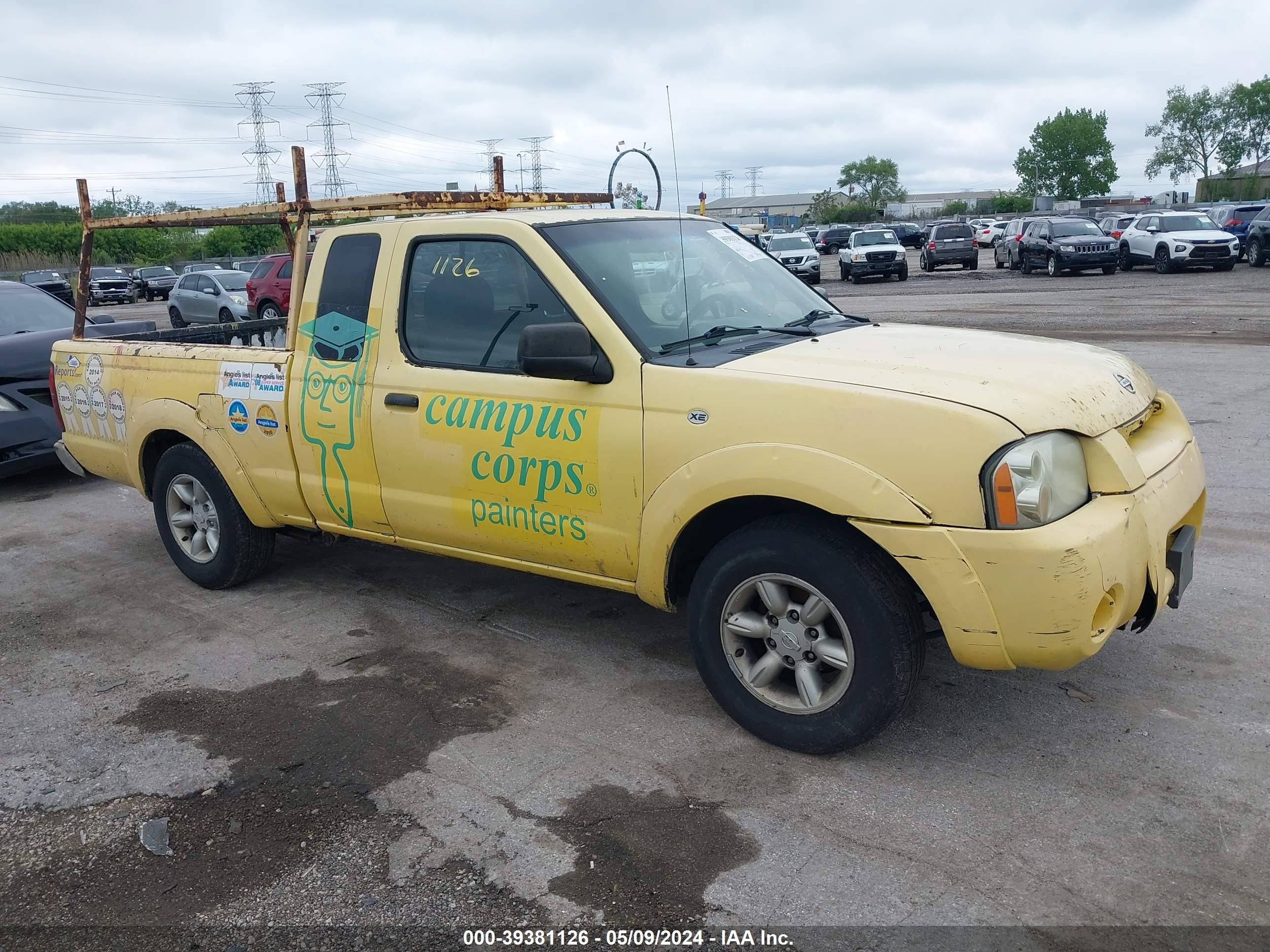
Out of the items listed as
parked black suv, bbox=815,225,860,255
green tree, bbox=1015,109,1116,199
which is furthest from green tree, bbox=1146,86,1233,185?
parked black suv, bbox=815,225,860,255

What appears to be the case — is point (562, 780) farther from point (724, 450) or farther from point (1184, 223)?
point (1184, 223)

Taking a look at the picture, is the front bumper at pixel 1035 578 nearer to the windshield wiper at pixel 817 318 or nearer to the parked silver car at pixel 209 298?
the windshield wiper at pixel 817 318

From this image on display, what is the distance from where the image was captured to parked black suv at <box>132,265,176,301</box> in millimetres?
45531

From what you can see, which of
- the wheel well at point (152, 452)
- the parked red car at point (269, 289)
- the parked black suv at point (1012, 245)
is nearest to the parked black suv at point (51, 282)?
the parked red car at point (269, 289)

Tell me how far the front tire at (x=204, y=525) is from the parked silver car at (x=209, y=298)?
1844cm

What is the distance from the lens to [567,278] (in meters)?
4.06

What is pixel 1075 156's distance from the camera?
124375mm

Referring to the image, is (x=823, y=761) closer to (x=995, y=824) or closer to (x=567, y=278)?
(x=995, y=824)

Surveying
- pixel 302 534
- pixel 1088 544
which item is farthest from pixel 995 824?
pixel 302 534

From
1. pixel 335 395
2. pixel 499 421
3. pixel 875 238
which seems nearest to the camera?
pixel 499 421

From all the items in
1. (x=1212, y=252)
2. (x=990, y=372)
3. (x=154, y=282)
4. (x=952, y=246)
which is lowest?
(x=990, y=372)

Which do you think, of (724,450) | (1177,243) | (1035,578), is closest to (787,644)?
(724,450)

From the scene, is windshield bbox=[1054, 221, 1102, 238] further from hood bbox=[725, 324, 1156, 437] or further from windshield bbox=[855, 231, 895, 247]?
hood bbox=[725, 324, 1156, 437]

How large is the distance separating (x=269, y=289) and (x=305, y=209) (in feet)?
56.1
